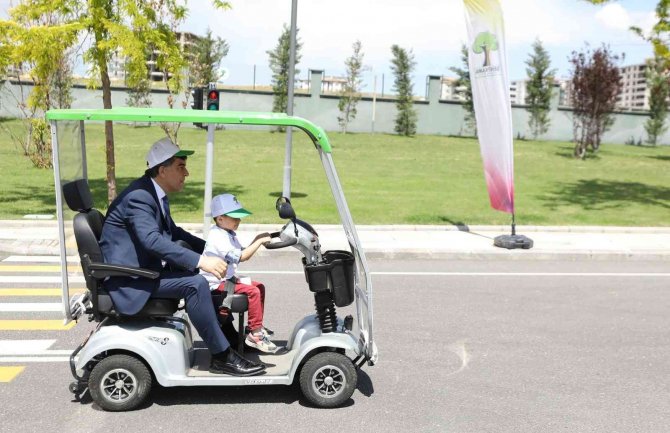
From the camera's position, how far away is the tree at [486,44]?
36.4ft

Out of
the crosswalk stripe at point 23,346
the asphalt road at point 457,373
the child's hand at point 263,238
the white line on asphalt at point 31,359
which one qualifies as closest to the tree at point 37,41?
the asphalt road at point 457,373

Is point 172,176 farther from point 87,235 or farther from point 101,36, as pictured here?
point 101,36

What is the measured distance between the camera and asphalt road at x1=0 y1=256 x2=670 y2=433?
15.3 ft

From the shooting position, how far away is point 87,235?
15.0ft

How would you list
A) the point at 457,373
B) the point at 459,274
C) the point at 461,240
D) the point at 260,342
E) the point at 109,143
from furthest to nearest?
the point at 109,143, the point at 461,240, the point at 459,274, the point at 457,373, the point at 260,342

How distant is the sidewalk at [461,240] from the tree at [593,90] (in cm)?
1963

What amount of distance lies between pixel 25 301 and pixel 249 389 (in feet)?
11.8

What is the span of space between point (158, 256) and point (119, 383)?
934mm

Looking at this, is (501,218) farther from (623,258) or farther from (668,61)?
(668,61)

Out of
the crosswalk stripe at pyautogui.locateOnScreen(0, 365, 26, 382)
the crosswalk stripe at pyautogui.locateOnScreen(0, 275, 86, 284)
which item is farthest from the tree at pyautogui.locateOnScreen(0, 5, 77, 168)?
the crosswalk stripe at pyautogui.locateOnScreen(0, 365, 26, 382)

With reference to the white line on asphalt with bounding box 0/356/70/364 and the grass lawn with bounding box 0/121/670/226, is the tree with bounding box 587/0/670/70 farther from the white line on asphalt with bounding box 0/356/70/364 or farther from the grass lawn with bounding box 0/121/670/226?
the white line on asphalt with bounding box 0/356/70/364

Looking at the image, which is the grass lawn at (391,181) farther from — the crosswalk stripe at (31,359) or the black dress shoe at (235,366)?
the black dress shoe at (235,366)

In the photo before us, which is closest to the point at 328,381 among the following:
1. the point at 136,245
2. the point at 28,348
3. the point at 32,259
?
the point at 136,245

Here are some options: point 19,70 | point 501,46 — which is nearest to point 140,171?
point 19,70
